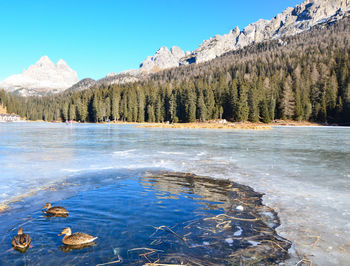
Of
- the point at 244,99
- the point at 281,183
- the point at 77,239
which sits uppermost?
the point at 244,99

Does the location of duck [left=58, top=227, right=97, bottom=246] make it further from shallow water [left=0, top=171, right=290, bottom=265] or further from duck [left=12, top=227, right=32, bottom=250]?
duck [left=12, top=227, right=32, bottom=250]

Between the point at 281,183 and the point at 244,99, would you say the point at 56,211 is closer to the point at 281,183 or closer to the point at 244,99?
the point at 281,183

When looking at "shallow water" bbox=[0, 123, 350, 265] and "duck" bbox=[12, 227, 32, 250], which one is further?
"shallow water" bbox=[0, 123, 350, 265]

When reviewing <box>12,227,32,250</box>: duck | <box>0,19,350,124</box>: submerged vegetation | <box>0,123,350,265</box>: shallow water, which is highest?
<box>0,19,350,124</box>: submerged vegetation

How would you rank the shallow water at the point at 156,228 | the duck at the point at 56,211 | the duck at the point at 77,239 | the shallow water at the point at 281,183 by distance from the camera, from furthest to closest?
1. the duck at the point at 56,211
2. the shallow water at the point at 281,183
3. the duck at the point at 77,239
4. the shallow water at the point at 156,228

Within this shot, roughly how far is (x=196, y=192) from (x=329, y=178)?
5.39 m

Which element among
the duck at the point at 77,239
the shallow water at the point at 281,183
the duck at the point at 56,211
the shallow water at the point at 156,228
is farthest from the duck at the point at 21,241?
the shallow water at the point at 281,183

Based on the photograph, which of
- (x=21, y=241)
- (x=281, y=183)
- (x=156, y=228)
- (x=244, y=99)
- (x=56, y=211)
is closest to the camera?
(x=21, y=241)

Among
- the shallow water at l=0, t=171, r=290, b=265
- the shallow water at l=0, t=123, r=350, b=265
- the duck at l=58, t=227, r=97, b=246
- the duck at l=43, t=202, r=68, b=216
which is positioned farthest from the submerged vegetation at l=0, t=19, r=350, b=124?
the duck at l=58, t=227, r=97, b=246

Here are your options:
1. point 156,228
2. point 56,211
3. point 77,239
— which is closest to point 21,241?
point 77,239

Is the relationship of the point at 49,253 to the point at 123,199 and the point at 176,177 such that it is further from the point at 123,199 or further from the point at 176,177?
the point at 176,177

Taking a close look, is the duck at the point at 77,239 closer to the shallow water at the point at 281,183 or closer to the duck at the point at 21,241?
the duck at the point at 21,241

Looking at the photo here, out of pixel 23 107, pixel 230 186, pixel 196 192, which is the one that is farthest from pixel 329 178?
→ pixel 23 107

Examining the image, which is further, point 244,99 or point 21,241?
point 244,99
